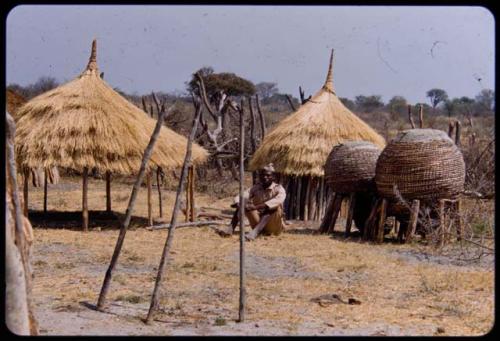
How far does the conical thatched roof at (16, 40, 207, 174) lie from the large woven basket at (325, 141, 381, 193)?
2.82 meters

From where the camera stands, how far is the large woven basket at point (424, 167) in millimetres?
10859

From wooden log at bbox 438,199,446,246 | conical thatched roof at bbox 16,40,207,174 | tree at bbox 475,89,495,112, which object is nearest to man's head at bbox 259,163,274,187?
conical thatched roof at bbox 16,40,207,174

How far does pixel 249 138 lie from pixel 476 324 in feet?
51.4

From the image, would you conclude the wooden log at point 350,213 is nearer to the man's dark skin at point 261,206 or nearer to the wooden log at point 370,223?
the wooden log at point 370,223

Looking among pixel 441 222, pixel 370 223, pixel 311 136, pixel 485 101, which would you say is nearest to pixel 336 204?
pixel 370 223

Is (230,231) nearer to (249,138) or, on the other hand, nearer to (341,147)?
(341,147)

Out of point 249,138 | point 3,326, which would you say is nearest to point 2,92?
point 3,326

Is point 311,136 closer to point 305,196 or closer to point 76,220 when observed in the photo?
point 305,196

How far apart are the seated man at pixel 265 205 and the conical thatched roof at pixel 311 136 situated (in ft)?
9.08

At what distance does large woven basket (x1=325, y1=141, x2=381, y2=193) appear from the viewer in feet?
39.3

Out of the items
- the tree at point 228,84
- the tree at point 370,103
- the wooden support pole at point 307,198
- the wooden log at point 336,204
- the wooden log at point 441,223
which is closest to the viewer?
the wooden log at point 441,223

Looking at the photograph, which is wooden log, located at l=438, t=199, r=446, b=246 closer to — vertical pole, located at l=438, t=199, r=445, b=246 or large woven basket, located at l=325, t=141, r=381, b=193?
vertical pole, located at l=438, t=199, r=445, b=246

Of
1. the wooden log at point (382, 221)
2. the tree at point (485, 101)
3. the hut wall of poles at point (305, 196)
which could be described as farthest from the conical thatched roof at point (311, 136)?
the tree at point (485, 101)

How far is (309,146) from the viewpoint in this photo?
14398mm
